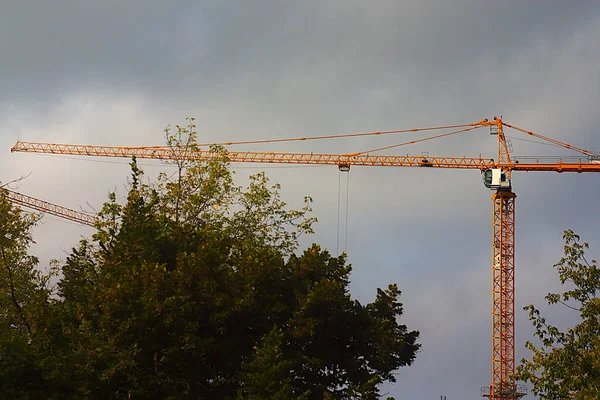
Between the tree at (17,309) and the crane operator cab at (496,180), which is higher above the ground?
the crane operator cab at (496,180)

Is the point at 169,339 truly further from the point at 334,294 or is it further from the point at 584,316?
the point at 584,316

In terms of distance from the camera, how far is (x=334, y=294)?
4103 cm

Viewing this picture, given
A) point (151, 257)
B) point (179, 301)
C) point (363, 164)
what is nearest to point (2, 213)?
point (151, 257)

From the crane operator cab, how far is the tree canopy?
7418 centimetres

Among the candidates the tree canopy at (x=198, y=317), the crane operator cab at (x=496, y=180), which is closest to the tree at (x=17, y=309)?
the tree canopy at (x=198, y=317)

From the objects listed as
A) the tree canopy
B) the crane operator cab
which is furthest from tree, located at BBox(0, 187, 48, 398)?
the crane operator cab

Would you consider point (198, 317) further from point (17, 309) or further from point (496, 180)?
point (496, 180)

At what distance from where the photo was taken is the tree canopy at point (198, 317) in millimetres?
37688

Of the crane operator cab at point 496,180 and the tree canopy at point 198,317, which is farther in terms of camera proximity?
the crane operator cab at point 496,180

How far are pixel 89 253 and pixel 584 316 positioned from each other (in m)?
27.0

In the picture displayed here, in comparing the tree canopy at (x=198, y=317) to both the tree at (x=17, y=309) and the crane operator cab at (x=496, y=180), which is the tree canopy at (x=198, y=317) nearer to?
the tree at (x=17, y=309)

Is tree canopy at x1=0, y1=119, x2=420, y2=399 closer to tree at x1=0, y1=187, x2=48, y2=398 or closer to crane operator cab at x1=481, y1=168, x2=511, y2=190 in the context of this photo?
tree at x1=0, y1=187, x2=48, y2=398

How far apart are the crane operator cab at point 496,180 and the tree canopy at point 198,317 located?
74.2 meters

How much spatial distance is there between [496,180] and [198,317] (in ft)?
280
